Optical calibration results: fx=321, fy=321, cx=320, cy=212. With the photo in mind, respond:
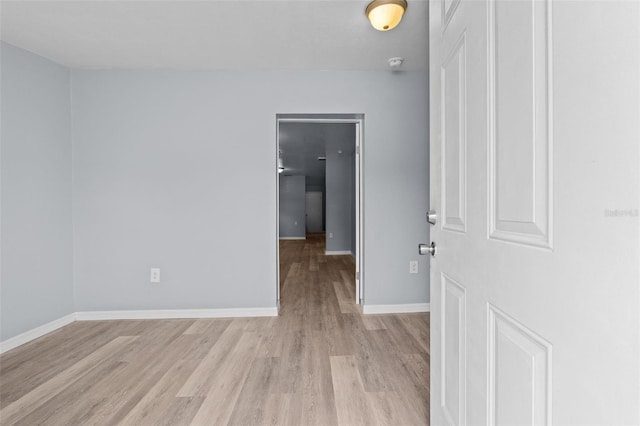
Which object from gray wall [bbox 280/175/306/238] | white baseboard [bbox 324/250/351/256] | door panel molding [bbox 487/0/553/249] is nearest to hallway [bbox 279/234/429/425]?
door panel molding [bbox 487/0/553/249]

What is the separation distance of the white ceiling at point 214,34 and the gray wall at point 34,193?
0.84ft

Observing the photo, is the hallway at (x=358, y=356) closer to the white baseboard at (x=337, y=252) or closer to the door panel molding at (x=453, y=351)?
the door panel molding at (x=453, y=351)

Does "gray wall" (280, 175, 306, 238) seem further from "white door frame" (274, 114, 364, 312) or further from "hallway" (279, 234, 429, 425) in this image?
"white door frame" (274, 114, 364, 312)

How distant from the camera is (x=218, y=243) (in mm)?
2961

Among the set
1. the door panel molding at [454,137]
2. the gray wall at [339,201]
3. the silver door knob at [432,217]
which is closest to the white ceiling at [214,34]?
the door panel molding at [454,137]

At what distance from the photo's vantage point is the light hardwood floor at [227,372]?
1.58m

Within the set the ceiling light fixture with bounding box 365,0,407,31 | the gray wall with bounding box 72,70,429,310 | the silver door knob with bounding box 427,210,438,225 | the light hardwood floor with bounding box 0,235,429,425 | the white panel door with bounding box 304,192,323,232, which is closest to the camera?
the silver door knob with bounding box 427,210,438,225

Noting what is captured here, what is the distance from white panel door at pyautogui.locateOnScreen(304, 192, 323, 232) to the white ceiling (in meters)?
9.70

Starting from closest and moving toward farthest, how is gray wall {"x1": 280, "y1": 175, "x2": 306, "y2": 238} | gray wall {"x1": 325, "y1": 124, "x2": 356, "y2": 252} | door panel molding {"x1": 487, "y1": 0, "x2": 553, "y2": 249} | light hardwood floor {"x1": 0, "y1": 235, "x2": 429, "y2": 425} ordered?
door panel molding {"x1": 487, "y1": 0, "x2": 553, "y2": 249}
light hardwood floor {"x1": 0, "y1": 235, "x2": 429, "y2": 425}
gray wall {"x1": 325, "y1": 124, "x2": 356, "y2": 252}
gray wall {"x1": 280, "y1": 175, "x2": 306, "y2": 238}

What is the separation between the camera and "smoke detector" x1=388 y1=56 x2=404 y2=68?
2688 mm

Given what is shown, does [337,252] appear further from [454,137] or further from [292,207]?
[454,137]

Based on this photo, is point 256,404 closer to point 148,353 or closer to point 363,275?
point 148,353

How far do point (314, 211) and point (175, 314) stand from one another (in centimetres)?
978

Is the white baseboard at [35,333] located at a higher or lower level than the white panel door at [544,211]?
lower
